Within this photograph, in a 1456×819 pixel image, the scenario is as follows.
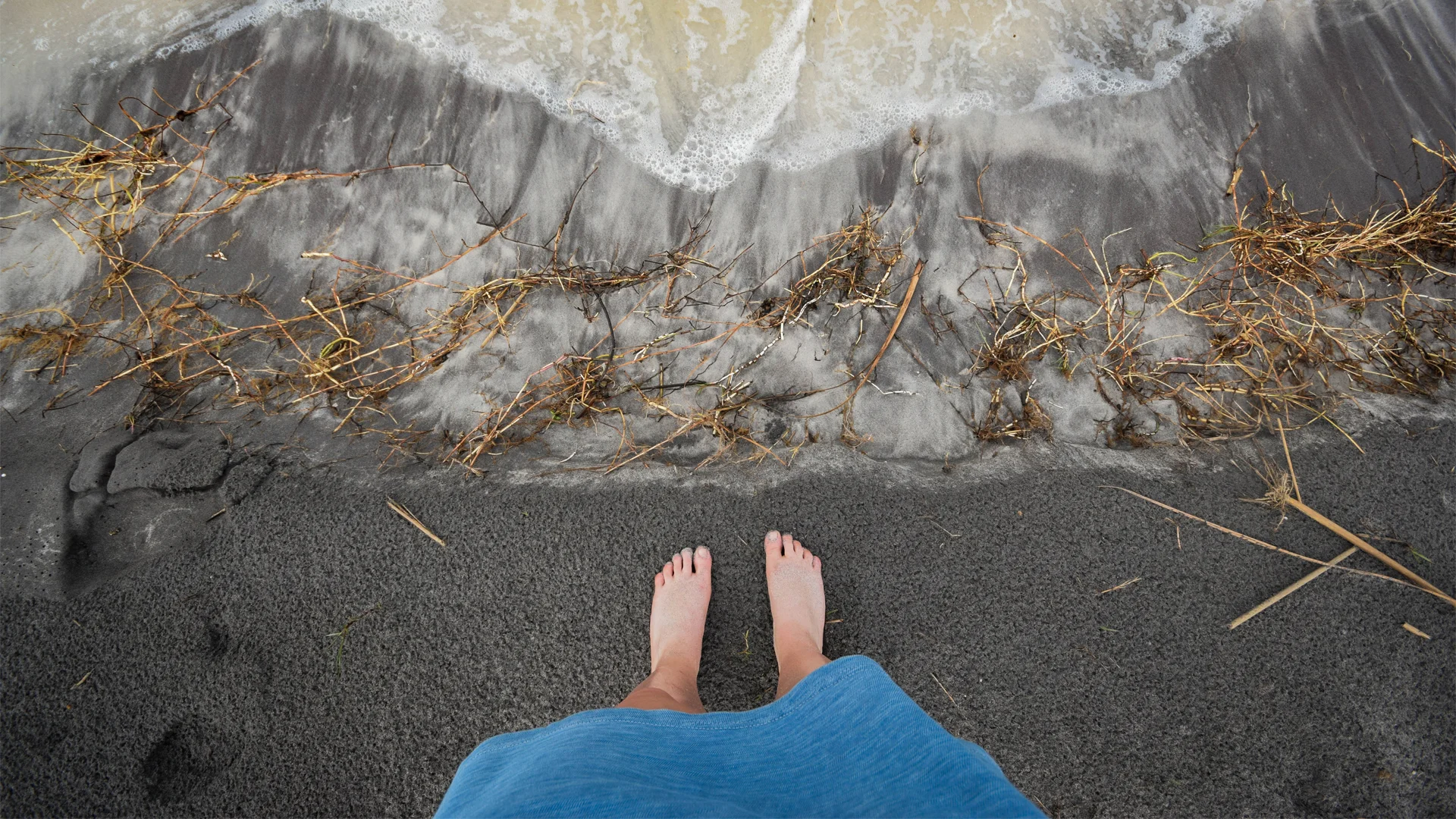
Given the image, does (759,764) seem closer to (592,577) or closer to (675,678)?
(675,678)

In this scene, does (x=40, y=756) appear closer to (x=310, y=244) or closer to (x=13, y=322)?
(x=13, y=322)

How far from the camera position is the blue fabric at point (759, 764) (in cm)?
108

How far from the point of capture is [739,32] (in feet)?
7.32

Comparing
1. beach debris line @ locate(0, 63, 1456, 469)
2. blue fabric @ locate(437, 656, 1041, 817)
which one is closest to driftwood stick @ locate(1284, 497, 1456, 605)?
beach debris line @ locate(0, 63, 1456, 469)

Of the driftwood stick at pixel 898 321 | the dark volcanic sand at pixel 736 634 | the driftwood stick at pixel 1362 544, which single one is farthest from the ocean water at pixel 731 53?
the driftwood stick at pixel 1362 544

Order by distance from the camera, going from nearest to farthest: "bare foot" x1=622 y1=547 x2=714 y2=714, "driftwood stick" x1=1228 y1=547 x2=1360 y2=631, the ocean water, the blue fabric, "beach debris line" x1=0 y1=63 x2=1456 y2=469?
the blue fabric → "bare foot" x1=622 y1=547 x2=714 y2=714 → "driftwood stick" x1=1228 y1=547 x2=1360 y2=631 → "beach debris line" x1=0 y1=63 x2=1456 y2=469 → the ocean water

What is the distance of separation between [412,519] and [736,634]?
923 millimetres

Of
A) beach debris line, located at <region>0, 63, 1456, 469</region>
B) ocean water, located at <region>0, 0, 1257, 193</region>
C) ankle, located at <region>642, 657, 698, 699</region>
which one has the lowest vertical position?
ankle, located at <region>642, 657, 698, 699</region>

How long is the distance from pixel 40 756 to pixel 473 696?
3.33 feet

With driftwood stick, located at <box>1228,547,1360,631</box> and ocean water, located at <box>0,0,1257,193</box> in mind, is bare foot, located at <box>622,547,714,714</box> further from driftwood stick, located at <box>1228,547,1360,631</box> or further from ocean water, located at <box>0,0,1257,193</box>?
driftwood stick, located at <box>1228,547,1360,631</box>

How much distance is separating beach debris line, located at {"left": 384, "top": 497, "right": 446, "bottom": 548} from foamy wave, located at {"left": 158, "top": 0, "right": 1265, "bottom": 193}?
4.23 feet

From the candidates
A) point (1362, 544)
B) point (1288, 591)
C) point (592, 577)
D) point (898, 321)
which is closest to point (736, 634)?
point (592, 577)

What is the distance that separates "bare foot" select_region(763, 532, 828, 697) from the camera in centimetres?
159

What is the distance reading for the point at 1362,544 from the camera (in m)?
1.73
